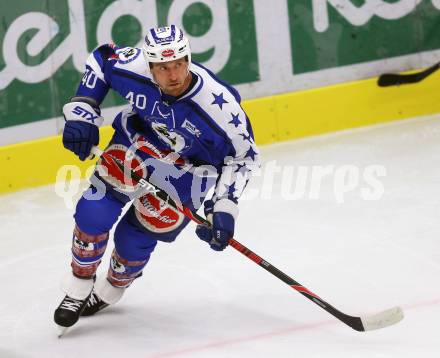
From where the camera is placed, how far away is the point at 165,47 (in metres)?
2.95

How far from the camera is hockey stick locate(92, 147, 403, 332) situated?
3107 mm

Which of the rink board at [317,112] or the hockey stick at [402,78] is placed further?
the hockey stick at [402,78]

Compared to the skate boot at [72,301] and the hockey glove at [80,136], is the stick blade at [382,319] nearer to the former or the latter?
the skate boot at [72,301]

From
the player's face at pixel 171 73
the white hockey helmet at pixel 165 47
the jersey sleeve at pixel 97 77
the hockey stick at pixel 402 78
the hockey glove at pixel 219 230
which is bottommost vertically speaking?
the hockey stick at pixel 402 78

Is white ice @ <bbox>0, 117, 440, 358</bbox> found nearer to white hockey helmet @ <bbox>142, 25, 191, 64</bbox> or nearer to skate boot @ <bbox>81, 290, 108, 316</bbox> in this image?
skate boot @ <bbox>81, 290, 108, 316</bbox>

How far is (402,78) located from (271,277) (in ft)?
8.41

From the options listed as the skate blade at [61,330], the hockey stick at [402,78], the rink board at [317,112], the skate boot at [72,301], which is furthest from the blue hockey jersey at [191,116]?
the hockey stick at [402,78]

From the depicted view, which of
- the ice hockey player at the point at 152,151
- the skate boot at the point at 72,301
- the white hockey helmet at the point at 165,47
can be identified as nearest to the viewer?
the white hockey helmet at the point at 165,47

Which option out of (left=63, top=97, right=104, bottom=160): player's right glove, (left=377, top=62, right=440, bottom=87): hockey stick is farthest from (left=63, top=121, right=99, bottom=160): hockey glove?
(left=377, top=62, right=440, bottom=87): hockey stick

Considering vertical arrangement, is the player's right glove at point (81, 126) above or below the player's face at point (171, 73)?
below

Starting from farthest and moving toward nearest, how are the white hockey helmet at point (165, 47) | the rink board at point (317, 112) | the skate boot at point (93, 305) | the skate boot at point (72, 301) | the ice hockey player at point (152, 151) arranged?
the rink board at point (317, 112) → the skate boot at point (93, 305) → the skate boot at point (72, 301) → the ice hockey player at point (152, 151) → the white hockey helmet at point (165, 47)

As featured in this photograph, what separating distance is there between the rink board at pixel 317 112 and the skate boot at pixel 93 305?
69.0 inches

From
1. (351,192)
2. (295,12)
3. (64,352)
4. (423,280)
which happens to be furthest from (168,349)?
(295,12)

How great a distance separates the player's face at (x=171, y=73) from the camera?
297 cm
